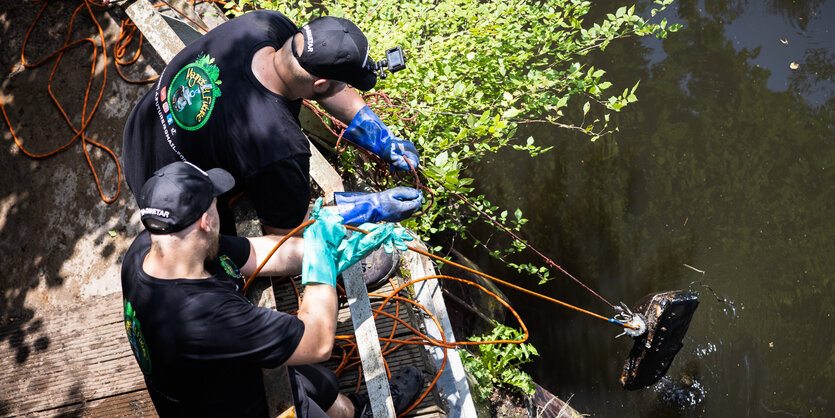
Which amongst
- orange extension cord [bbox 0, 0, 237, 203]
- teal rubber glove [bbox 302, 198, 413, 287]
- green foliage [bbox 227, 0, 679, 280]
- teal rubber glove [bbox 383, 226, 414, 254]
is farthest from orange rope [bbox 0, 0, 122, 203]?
teal rubber glove [bbox 383, 226, 414, 254]

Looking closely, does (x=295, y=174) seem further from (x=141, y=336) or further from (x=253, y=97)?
(x=141, y=336)

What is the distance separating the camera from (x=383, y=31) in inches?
172

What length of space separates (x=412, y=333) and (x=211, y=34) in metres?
2.01

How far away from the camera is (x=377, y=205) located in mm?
2848

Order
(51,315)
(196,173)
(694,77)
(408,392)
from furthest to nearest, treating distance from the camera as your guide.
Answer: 1. (694,77)
2. (51,315)
3. (408,392)
4. (196,173)

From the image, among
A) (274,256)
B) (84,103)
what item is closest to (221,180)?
(274,256)

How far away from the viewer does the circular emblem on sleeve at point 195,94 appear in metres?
2.58

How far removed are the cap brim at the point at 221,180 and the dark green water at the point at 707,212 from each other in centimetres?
450

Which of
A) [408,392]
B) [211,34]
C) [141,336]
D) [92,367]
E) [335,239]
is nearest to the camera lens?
[141,336]

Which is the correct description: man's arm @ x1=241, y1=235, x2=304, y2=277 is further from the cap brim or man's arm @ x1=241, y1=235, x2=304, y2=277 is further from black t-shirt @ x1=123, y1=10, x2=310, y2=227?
the cap brim

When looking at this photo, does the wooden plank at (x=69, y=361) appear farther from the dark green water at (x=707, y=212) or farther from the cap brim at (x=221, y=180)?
the dark green water at (x=707, y=212)

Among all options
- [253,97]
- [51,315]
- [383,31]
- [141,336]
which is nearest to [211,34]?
[253,97]

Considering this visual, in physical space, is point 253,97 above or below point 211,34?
below

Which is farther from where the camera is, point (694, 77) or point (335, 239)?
point (694, 77)
